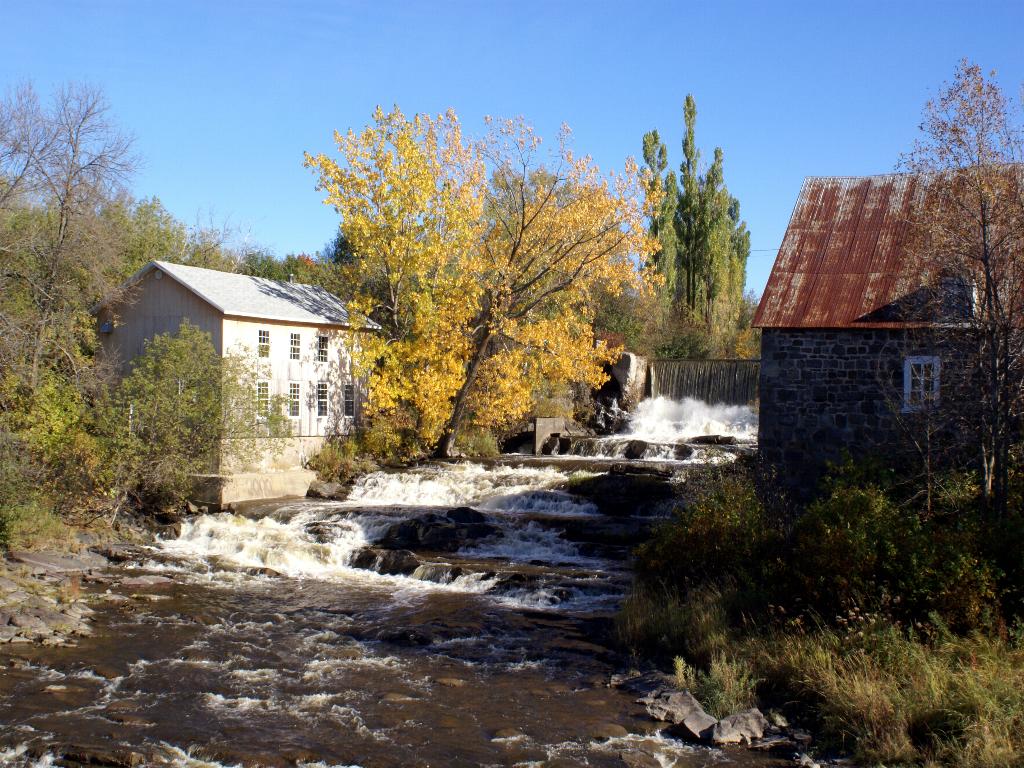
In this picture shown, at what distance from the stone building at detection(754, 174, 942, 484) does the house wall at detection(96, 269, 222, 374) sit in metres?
14.2

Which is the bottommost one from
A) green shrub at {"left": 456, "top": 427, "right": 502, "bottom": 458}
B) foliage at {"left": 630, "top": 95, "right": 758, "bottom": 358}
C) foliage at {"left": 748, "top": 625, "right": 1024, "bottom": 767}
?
foliage at {"left": 748, "top": 625, "right": 1024, "bottom": 767}

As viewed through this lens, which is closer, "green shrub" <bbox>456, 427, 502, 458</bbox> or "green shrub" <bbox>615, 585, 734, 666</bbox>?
"green shrub" <bbox>615, 585, 734, 666</bbox>

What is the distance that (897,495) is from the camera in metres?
A: 13.9

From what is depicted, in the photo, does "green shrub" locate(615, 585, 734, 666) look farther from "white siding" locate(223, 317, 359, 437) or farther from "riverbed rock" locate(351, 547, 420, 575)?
"white siding" locate(223, 317, 359, 437)

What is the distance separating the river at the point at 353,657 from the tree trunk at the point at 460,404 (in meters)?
7.23

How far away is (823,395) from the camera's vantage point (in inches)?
651

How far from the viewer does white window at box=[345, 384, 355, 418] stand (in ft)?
89.9

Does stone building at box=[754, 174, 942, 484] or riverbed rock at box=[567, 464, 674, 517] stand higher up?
stone building at box=[754, 174, 942, 484]

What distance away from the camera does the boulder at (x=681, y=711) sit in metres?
9.26

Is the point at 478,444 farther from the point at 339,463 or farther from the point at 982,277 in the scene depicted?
the point at 982,277

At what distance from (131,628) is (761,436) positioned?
37.3ft

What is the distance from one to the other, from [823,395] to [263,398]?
48.5ft

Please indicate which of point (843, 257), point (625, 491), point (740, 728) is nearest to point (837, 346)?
point (843, 257)

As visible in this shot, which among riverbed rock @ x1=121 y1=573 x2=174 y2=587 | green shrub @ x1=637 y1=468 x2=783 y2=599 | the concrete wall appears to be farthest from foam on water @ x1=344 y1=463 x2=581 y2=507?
green shrub @ x1=637 y1=468 x2=783 y2=599
